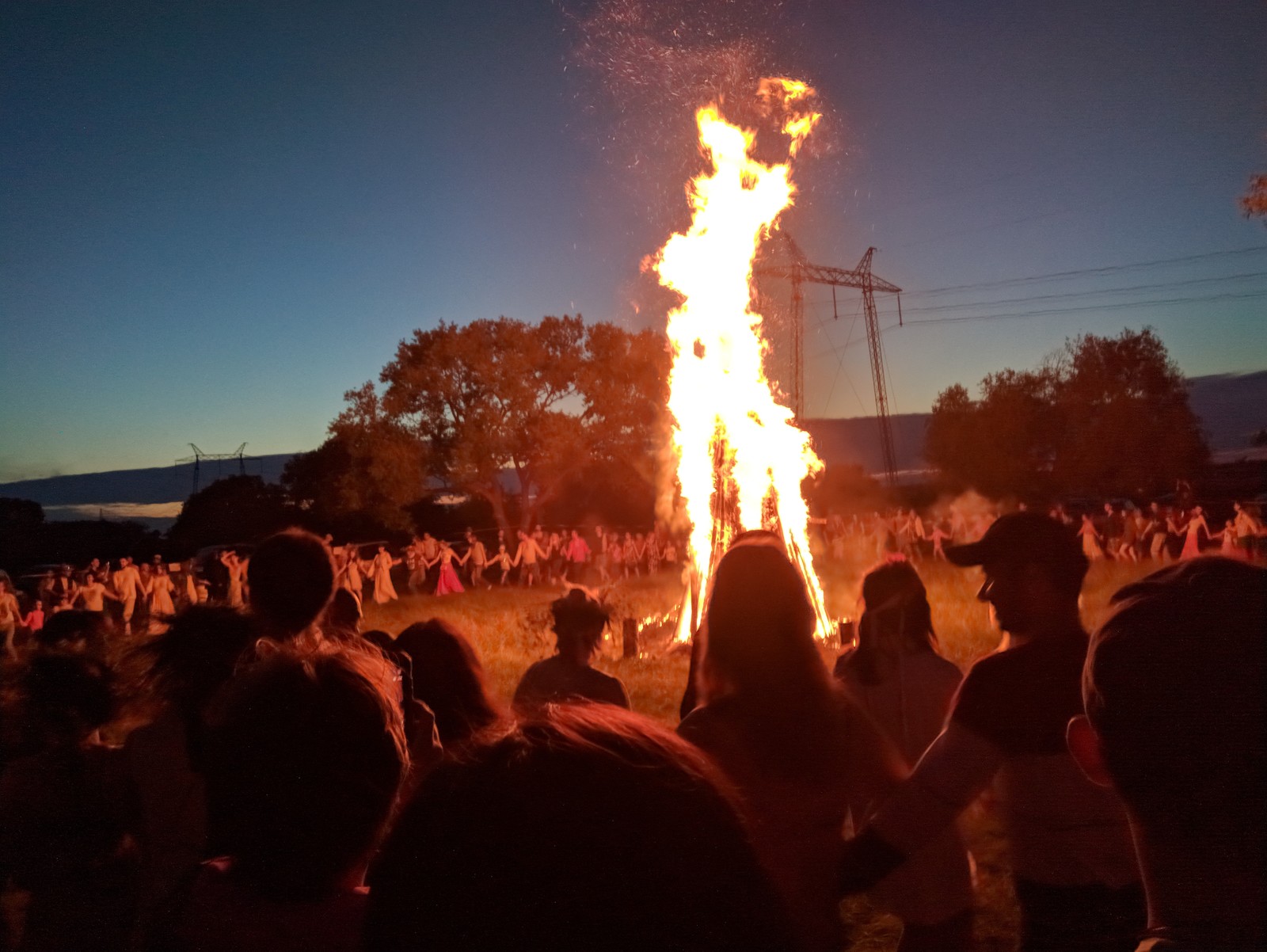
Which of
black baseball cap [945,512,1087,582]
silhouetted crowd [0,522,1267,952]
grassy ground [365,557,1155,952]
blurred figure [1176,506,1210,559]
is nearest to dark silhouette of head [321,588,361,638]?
silhouetted crowd [0,522,1267,952]

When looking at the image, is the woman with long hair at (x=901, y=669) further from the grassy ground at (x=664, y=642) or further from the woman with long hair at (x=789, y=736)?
the woman with long hair at (x=789, y=736)

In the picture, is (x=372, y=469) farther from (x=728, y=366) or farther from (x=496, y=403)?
(x=728, y=366)

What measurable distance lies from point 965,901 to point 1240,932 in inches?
50.7

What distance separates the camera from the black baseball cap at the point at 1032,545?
8.32ft

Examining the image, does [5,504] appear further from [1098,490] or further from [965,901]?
[1098,490]

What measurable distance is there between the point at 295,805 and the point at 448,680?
1.80m

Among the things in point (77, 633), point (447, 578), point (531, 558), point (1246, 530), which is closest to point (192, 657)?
point (77, 633)

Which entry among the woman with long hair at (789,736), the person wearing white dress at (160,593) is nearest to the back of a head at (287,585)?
the woman with long hair at (789,736)

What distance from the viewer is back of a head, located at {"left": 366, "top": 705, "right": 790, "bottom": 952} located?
33.6 inches

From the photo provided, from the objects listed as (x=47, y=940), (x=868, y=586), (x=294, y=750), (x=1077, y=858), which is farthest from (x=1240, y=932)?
(x=47, y=940)

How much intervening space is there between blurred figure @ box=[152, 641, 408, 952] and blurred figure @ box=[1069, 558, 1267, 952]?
1.37 meters

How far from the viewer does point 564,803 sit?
89 centimetres

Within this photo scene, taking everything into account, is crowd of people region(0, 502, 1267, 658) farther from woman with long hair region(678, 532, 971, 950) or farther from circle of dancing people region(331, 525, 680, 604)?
woman with long hair region(678, 532, 971, 950)

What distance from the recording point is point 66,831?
9.87ft
